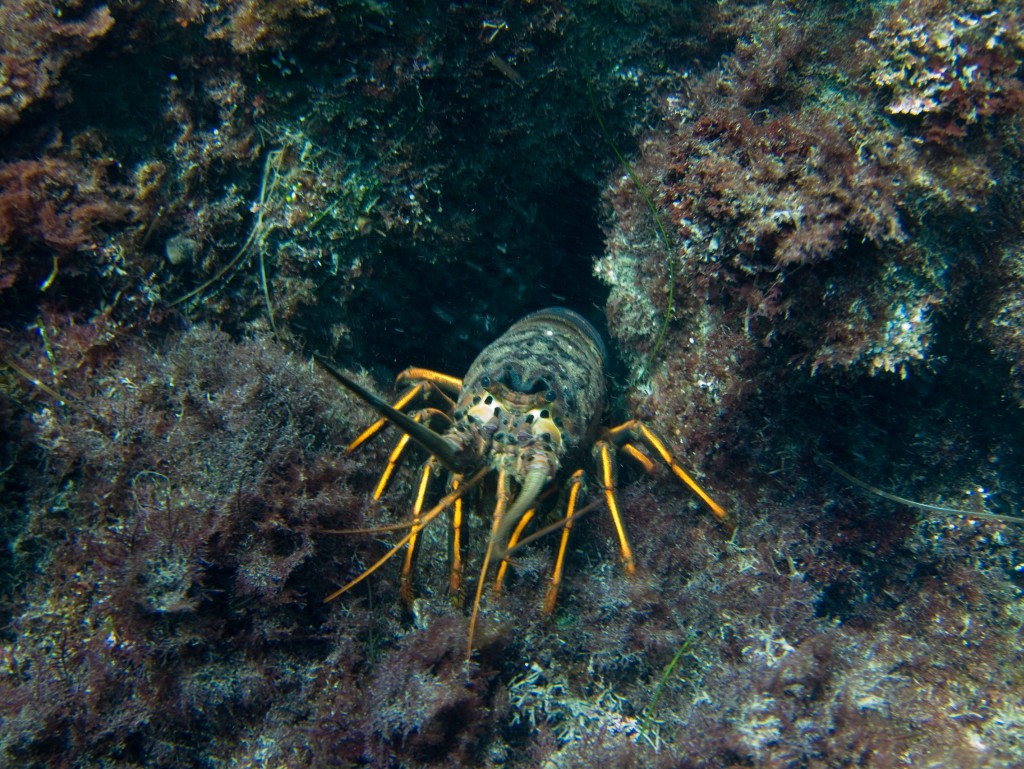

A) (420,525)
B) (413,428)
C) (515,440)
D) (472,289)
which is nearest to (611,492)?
(515,440)

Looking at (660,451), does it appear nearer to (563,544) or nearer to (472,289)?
(563,544)

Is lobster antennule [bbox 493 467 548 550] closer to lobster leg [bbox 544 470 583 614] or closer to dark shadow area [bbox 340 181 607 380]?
lobster leg [bbox 544 470 583 614]

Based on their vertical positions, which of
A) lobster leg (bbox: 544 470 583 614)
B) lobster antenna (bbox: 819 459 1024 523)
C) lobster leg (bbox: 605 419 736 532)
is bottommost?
lobster leg (bbox: 544 470 583 614)

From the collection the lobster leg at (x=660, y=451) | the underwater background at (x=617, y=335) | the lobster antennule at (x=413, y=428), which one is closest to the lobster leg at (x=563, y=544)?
the underwater background at (x=617, y=335)

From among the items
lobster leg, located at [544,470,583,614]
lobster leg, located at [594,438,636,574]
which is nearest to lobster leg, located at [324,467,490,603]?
lobster leg, located at [544,470,583,614]

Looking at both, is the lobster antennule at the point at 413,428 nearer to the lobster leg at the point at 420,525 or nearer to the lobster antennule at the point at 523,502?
the lobster leg at the point at 420,525

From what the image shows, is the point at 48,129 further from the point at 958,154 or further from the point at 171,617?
the point at 958,154
